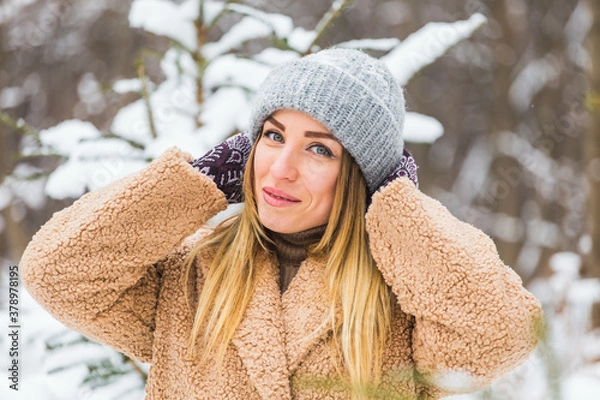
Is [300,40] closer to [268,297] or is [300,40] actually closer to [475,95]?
[268,297]

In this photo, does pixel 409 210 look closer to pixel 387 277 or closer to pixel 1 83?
pixel 387 277

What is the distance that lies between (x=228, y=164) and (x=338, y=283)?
0.35 m

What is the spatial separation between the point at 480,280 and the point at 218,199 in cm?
56

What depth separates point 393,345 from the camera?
1.41 metres

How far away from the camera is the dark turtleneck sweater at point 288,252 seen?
152cm

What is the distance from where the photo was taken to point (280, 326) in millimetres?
1431

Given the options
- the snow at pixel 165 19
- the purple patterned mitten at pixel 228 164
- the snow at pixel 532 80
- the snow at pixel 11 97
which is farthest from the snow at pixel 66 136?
the snow at pixel 532 80

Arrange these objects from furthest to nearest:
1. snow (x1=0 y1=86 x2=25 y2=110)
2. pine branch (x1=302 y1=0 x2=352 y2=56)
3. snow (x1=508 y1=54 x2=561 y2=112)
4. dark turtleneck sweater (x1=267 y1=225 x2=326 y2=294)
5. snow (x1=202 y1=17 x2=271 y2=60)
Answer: snow (x1=508 y1=54 x2=561 y2=112), snow (x1=0 y1=86 x2=25 y2=110), snow (x1=202 y1=17 x2=271 y2=60), pine branch (x1=302 y1=0 x2=352 y2=56), dark turtleneck sweater (x1=267 y1=225 x2=326 y2=294)

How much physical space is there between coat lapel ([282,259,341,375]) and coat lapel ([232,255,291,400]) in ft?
0.06

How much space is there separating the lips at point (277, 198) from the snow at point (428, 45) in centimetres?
50

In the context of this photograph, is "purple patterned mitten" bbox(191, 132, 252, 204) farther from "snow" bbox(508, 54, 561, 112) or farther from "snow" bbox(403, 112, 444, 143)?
"snow" bbox(508, 54, 561, 112)

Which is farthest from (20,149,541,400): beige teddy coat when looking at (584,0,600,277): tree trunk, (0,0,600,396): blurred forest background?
(0,0,600,396): blurred forest background

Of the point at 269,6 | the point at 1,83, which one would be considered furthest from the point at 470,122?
the point at 1,83

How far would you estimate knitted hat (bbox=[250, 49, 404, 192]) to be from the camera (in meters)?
1.36
